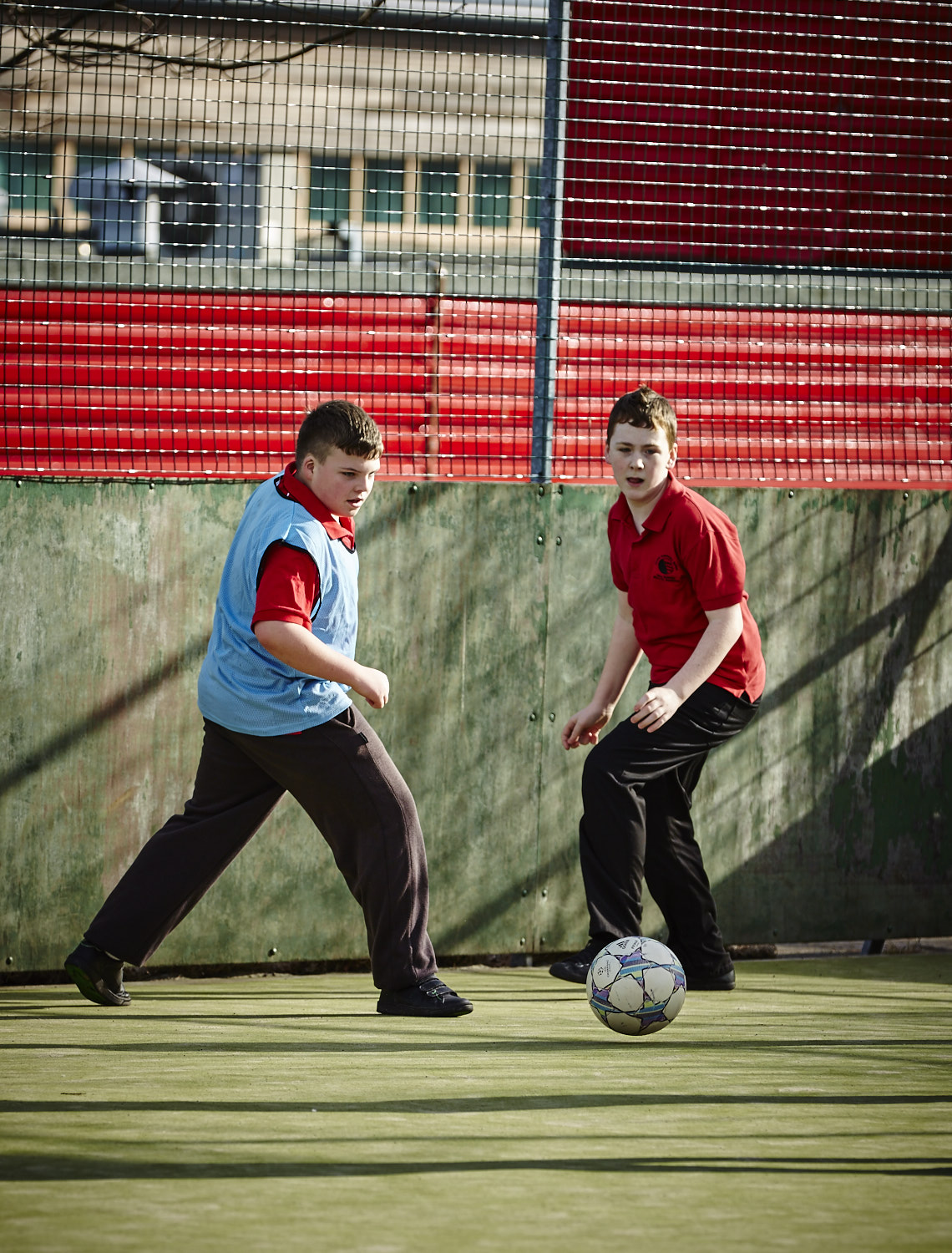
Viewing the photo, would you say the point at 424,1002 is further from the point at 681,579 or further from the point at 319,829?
the point at 681,579

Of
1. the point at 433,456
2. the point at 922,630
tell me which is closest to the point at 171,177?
the point at 433,456

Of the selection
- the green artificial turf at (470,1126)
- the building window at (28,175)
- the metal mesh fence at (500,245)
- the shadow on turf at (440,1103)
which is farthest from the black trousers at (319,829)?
the building window at (28,175)

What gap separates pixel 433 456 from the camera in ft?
22.6

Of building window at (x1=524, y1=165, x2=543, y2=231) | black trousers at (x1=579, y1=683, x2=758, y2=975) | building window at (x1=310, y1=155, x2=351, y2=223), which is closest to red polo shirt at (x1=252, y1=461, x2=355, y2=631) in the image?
black trousers at (x1=579, y1=683, x2=758, y2=975)

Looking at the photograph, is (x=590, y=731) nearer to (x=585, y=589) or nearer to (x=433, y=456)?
(x=585, y=589)

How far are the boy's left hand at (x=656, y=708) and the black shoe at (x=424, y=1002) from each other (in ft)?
3.54

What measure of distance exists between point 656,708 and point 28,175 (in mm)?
3300

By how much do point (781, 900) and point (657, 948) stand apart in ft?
6.91

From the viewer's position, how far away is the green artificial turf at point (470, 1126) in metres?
3.07

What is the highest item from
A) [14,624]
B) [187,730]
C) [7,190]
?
[7,190]

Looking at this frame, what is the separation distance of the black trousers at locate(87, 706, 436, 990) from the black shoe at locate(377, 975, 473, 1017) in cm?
4

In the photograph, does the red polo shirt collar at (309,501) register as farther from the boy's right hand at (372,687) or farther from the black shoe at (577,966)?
the black shoe at (577,966)

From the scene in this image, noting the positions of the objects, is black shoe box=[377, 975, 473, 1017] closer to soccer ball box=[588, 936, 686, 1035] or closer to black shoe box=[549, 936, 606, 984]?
soccer ball box=[588, 936, 686, 1035]

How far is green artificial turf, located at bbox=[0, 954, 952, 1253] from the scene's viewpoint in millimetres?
3070
